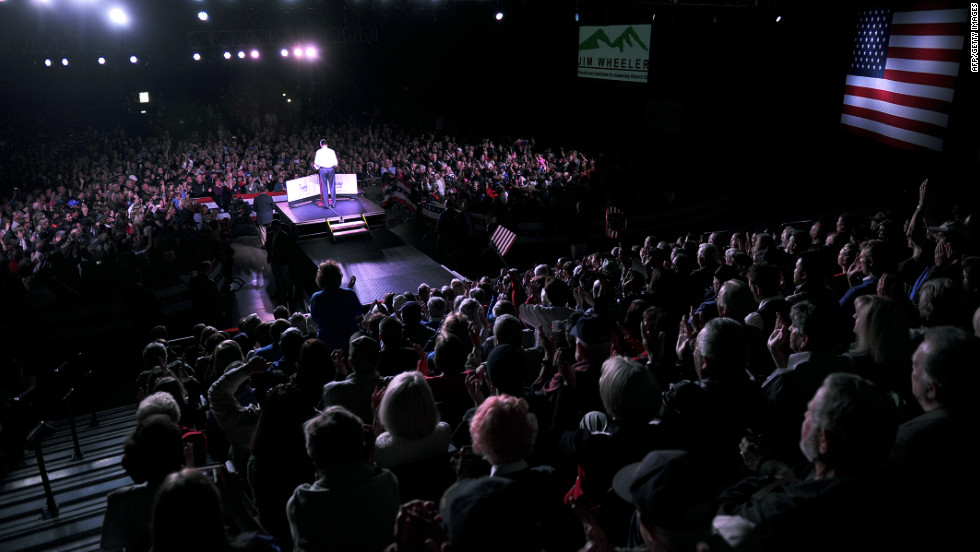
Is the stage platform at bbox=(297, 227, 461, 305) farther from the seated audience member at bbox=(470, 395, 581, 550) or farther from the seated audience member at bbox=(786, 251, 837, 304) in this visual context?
the seated audience member at bbox=(470, 395, 581, 550)

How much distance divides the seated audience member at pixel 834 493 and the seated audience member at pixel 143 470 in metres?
2.07

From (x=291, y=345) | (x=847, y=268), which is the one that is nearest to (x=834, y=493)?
(x=291, y=345)

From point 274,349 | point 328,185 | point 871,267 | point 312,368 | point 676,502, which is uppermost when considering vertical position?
point 676,502

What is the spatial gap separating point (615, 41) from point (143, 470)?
18.0 metres

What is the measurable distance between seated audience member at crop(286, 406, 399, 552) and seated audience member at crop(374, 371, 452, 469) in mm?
328

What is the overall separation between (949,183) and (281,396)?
1222cm

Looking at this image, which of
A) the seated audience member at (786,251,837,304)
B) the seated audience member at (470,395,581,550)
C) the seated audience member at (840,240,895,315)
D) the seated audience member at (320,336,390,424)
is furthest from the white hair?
the seated audience member at (840,240,895,315)

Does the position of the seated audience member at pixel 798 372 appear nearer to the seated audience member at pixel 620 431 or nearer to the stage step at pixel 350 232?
the seated audience member at pixel 620 431

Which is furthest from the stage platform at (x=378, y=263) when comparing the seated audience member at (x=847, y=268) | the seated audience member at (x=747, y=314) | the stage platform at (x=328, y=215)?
the seated audience member at (x=747, y=314)

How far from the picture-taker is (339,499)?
2.46 m

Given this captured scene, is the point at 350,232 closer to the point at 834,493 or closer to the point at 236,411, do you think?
the point at 236,411

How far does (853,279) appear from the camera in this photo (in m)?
5.29

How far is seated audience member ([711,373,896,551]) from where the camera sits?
6.44ft

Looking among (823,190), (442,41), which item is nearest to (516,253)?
(823,190)
